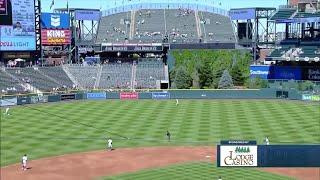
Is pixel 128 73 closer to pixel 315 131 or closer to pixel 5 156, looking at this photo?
pixel 315 131

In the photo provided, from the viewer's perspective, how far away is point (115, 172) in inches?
1364

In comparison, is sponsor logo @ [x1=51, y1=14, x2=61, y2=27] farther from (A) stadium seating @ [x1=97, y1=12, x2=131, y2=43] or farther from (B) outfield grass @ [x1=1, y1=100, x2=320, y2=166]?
(B) outfield grass @ [x1=1, y1=100, x2=320, y2=166]

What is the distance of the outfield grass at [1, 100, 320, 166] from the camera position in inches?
1679

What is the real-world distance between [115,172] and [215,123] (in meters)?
19.8

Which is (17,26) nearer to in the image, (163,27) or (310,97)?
(163,27)

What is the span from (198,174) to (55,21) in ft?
184

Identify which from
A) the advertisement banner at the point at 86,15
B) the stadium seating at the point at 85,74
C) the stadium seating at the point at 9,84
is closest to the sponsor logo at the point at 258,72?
the stadium seating at the point at 85,74

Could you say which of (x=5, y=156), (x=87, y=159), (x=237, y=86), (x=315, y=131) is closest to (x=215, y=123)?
(x=315, y=131)

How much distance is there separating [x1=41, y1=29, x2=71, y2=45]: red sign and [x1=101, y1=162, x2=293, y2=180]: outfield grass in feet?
170

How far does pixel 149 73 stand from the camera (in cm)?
8781

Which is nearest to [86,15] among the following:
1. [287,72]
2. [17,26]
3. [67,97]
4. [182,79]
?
[17,26]

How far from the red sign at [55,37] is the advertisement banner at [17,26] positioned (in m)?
4.50
